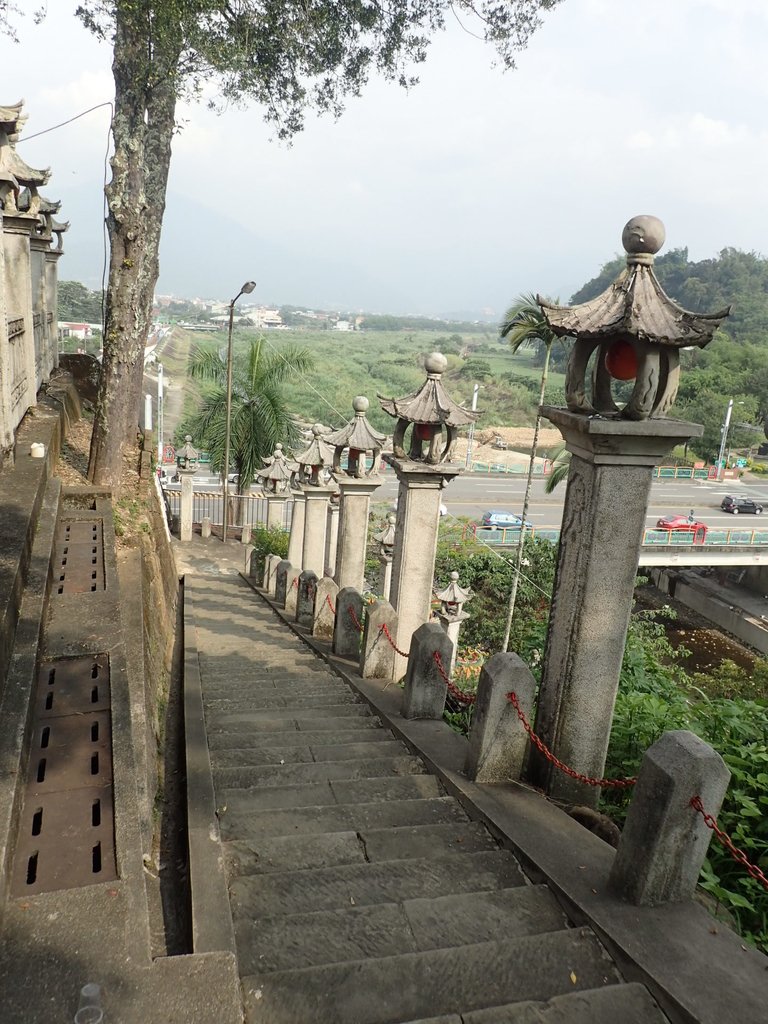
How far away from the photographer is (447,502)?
128 ft

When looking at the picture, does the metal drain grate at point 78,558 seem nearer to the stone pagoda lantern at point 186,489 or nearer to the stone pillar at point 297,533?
the stone pillar at point 297,533

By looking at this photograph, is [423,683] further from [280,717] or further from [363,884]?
[363,884]

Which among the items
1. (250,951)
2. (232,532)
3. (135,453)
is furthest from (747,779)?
(232,532)

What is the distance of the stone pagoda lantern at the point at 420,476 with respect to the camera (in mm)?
7516

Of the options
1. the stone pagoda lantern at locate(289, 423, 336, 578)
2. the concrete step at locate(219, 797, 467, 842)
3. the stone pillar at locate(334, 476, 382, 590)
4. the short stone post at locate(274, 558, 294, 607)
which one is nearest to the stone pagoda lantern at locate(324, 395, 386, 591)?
the stone pillar at locate(334, 476, 382, 590)

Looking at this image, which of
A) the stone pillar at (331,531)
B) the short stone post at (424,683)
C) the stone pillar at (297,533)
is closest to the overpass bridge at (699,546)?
the stone pillar at (331,531)

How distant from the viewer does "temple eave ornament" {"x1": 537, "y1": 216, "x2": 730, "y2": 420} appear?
3922 millimetres

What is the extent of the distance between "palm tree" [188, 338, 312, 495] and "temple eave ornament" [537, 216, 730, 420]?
839 inches

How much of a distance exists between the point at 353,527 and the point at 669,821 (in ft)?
26.0

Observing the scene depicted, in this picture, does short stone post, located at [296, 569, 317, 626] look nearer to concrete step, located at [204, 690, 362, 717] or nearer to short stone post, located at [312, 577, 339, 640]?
short stone post, located at [312, 577, 339, 640]

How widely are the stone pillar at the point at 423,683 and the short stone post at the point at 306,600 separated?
519cm

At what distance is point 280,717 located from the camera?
604cm

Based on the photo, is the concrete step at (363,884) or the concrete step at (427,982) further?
the concrete step at (363,884)

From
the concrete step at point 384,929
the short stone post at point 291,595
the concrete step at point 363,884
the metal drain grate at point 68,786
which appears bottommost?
the short stone post at point 291,595
